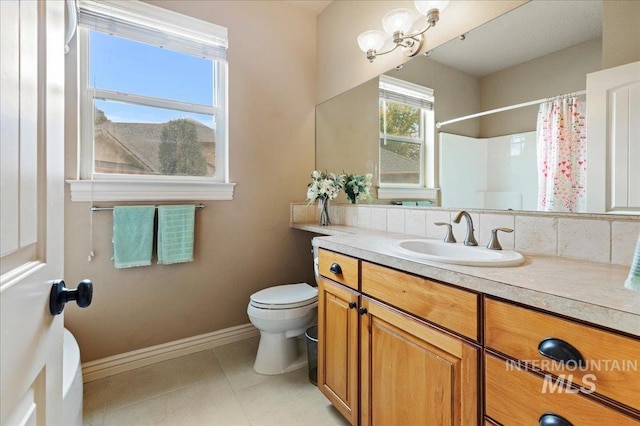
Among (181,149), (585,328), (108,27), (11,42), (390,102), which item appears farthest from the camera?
(181,149)

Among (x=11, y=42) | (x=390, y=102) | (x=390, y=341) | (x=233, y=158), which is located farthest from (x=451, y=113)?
(x=11, y=42)

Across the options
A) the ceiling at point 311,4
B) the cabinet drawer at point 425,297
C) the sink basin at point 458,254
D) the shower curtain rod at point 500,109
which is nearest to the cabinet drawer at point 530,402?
the cabinet drawer at point 425,297

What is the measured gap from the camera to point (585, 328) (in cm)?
65

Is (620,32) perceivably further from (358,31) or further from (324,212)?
(324,212)

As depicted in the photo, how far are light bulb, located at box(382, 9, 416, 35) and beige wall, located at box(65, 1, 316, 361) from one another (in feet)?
3.31

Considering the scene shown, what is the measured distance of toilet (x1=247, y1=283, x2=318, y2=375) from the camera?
1.83 metres

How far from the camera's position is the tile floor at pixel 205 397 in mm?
1521

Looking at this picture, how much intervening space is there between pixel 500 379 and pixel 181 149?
2.21 metres

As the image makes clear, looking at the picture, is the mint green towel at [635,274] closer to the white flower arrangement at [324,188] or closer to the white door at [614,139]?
the white door at [614,139]

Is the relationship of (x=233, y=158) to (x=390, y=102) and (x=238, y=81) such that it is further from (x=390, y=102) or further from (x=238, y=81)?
(x=390, y=102)

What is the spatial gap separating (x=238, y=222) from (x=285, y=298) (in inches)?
29.6

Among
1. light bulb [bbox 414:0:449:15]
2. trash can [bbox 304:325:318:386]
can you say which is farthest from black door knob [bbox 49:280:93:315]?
light bulb [bbox 414:0:449:15]

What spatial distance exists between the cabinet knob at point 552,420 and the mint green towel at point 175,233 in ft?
6.51

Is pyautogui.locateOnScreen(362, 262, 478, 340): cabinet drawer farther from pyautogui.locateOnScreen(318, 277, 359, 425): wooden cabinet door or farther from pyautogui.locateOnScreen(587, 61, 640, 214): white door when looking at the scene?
pyautogui.locateOnScreen(587, 61, 640, 214): white door
